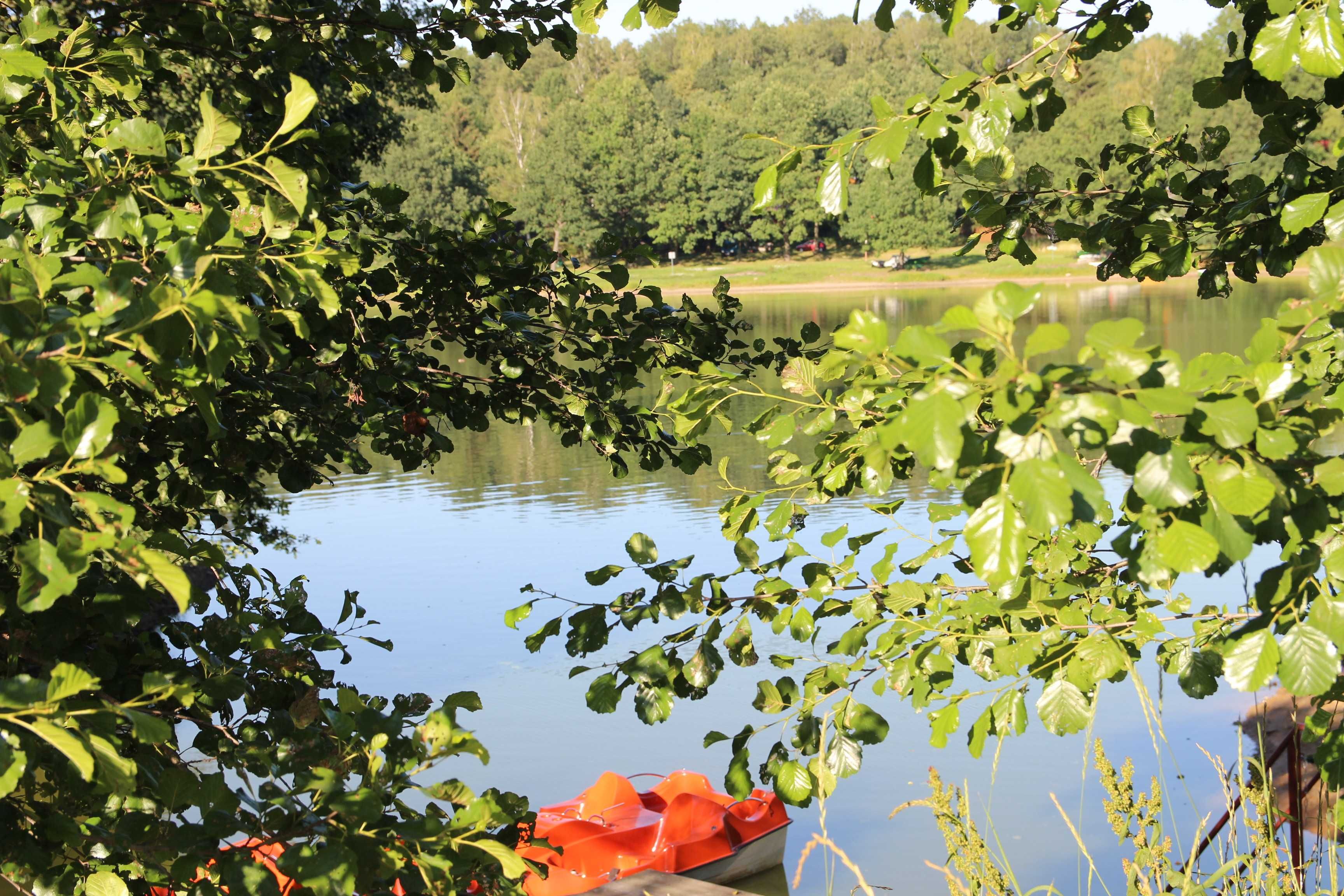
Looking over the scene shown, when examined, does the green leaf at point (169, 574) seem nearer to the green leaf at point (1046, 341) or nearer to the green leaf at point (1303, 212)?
the green leaf at point (1046, 341)

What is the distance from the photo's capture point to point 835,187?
1963 mm

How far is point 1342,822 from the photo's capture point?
6.01 feet

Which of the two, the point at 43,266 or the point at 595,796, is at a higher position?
the point at 43,266

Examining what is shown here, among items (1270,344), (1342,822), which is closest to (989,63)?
(1270,344)

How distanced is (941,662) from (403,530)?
12.8 meters

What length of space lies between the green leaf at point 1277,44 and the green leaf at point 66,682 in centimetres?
185

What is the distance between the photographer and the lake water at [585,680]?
7238 mm

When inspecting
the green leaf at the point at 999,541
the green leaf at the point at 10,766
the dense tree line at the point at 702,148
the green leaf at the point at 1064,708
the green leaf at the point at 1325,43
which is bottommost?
the green leaf at the point at 1064,708

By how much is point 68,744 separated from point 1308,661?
1366mm

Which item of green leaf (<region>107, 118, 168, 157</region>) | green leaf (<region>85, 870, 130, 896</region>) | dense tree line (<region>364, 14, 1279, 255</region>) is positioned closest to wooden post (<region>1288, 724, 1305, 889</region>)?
green leaf (<region>85, 870, 130, 896</region>)

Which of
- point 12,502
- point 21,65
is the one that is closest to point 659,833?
point 21,65

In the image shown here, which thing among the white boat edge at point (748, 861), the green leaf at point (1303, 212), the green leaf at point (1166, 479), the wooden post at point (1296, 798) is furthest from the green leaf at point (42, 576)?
the white boat edge at point (748, 861)

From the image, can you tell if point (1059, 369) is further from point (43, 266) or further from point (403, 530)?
point (403, 530)

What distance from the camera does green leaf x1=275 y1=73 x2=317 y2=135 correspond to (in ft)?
5.05
